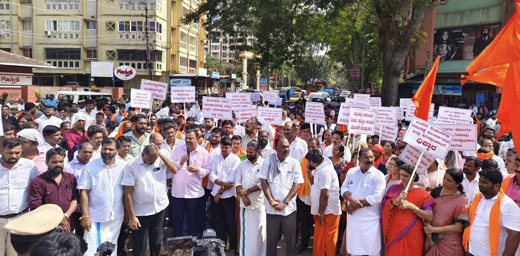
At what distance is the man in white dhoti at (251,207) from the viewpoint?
5629 mm

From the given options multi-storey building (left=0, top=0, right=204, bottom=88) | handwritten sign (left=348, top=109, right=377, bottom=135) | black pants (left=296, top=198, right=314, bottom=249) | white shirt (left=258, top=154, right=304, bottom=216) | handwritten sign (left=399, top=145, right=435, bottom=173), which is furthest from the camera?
multi-storey building (left=0, top=0, right=204, bottom=88)

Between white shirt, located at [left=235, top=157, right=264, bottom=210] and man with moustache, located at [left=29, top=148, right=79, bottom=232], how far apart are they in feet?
6.92

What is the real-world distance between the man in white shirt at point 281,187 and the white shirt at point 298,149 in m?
1.92

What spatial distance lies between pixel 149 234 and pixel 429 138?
373 centimetres

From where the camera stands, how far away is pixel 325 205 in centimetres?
538

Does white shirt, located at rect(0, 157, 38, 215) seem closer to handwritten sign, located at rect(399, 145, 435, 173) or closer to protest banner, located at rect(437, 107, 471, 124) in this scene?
handwritten sign, located at rect(399, 145, 435, 173)

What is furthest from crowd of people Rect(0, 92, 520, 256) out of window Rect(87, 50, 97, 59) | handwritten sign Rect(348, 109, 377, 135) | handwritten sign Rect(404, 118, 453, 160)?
window Rect(87, 50, 97, 59)

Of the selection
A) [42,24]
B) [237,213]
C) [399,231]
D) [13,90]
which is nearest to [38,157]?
[237,213]

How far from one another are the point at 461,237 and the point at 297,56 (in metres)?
14.9

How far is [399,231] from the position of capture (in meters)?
4.52

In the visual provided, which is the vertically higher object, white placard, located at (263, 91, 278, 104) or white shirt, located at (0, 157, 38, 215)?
white placard, located at (263, 91, 278, 104)

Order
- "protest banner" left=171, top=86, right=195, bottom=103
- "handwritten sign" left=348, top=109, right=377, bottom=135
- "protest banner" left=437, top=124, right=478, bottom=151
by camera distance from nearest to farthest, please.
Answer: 1. "protest banner" left=437, top=124, right=478, bottom=151
2. "handwritten sign" left=348, top=109, right=377, bottom=135
3. "protest banner" left=171, top=86, right=195, bottom=103

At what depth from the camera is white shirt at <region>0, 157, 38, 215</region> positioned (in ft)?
14.6

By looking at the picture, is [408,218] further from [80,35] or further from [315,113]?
[80,35]
